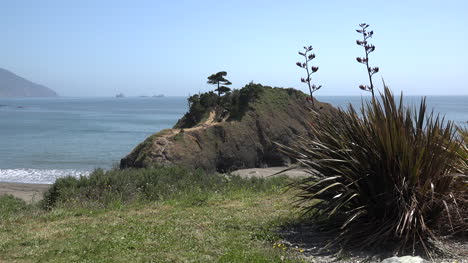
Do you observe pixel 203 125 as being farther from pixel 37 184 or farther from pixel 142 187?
pixel 142 187

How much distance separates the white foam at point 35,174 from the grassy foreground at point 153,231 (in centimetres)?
1504

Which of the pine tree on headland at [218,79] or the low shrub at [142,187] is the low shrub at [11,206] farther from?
the pine tree on headland at [218,79]

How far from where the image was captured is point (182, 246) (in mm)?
6750

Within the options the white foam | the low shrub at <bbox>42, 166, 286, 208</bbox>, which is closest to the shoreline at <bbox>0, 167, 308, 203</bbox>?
the white foam

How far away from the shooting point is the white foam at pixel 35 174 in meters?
24.9

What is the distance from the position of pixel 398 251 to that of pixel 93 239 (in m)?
4.07

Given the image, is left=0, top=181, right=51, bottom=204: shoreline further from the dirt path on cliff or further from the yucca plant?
the yucca plant

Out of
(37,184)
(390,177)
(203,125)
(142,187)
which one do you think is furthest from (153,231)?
(37,184)

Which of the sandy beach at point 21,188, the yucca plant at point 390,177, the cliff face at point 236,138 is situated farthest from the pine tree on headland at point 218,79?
the yucca plant at point 390,177

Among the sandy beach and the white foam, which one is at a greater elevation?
the sandy beach

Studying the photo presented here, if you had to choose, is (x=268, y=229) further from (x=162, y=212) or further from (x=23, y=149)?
(x=23, y=149)

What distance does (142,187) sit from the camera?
40.9 feet

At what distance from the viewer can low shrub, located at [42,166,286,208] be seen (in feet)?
37.6

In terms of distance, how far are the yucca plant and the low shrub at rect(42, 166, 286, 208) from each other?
13.6 feet
